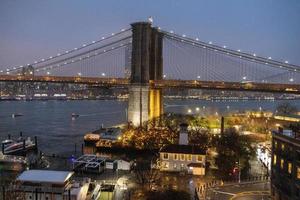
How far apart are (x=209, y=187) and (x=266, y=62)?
72.9 ft

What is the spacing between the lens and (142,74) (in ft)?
A: 134

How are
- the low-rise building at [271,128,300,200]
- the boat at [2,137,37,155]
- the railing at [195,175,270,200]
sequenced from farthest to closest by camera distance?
the boat at [2,137,37,155], the railing at [195,175,270,200], the low-rise building at [271,128,300,200]

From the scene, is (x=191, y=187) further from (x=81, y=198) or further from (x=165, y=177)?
(x=81, y=198)

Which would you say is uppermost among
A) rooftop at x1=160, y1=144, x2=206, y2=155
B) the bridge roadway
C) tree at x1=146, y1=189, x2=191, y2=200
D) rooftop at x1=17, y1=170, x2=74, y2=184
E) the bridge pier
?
the bridge roadway

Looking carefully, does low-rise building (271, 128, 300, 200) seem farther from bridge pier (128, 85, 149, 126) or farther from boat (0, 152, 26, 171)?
bridge pier (128, 85, 149, 126)

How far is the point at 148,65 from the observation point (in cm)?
4134

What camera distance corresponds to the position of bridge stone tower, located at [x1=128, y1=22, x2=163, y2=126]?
39.8 meters

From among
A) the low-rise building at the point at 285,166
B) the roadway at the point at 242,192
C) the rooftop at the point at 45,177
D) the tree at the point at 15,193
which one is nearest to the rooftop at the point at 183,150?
the roadway at the point at 242,192

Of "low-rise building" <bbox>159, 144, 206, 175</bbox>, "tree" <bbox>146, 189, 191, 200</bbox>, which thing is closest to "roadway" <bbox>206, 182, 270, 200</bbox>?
"tree" <bbox>146, 189, 191, 200</bbox>

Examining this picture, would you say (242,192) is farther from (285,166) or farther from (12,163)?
(12,163)

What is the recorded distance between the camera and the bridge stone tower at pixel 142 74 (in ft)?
131

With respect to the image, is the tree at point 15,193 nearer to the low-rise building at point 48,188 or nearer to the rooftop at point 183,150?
the low-rise building at point 48,188

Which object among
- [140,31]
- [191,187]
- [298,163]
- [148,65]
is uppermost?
[140,31]

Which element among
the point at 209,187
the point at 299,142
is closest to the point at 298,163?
the point at 299,142
